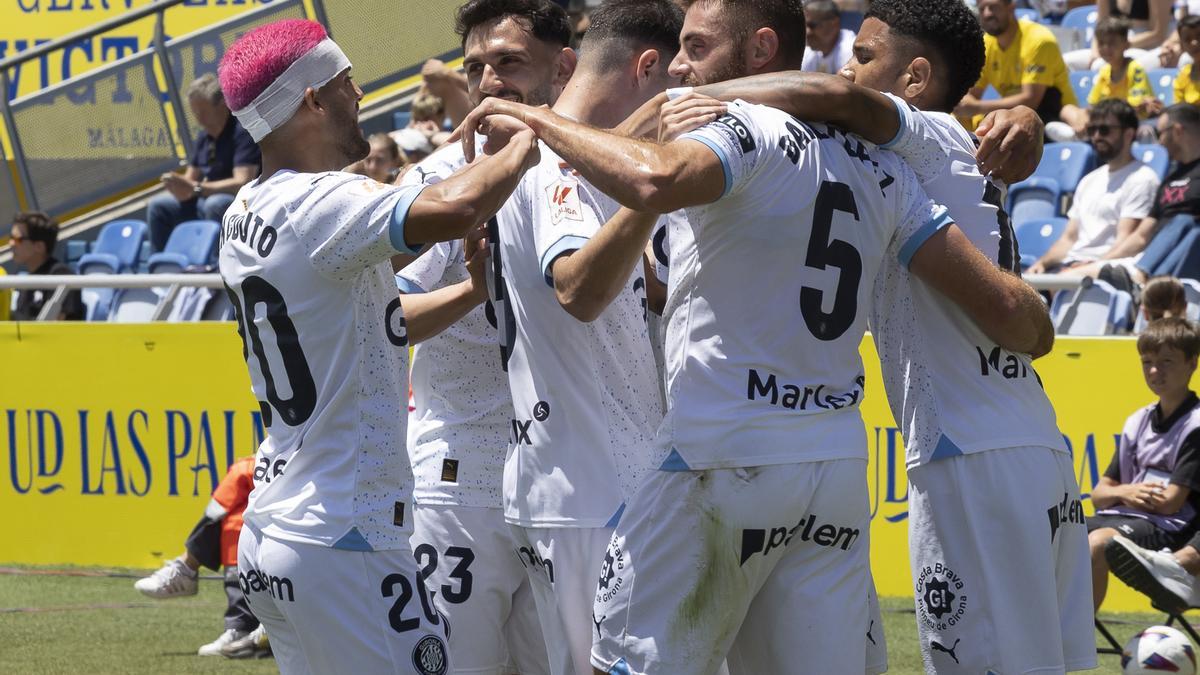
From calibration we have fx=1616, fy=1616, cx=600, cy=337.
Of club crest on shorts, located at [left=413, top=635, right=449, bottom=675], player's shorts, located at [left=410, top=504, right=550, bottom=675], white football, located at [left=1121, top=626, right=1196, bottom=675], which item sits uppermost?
club crest on shorts, located at [left=413, top=635, right=449, bottom=675]

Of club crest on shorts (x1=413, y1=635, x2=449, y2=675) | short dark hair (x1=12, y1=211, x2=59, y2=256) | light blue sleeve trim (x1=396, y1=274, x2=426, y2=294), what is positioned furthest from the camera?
short dark hair (x1=12, y1=211, x2=59, y2=256)

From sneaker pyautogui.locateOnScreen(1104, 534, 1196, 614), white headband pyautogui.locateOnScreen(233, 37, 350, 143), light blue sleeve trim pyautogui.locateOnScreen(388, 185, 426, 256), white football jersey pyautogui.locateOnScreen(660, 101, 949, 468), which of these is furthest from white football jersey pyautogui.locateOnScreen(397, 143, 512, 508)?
sneaker pyautogui.locateOnScreen(1104, 534, 1196, 614)

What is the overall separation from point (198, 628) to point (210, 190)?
5.41 m

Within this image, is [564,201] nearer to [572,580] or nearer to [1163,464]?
[572,580]

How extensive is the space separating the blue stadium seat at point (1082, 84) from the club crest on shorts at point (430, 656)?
→ 11538mm

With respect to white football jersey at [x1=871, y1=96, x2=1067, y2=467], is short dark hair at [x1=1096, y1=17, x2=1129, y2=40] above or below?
below

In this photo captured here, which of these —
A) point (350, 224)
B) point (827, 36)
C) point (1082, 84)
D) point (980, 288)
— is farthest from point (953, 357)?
point (1082, 84)

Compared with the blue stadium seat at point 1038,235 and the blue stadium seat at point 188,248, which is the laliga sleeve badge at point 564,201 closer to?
the blue stadium seat at point 1038,235

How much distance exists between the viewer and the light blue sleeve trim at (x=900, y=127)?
384 cm

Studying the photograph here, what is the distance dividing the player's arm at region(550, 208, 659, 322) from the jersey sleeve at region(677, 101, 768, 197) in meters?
0.28

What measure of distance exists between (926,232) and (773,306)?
53 cm

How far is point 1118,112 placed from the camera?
36.6 feet

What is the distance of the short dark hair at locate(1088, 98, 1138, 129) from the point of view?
1113 centimetres

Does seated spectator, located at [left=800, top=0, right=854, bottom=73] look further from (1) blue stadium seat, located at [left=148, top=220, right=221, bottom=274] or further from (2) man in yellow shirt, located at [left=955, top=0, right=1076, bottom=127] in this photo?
(1) blue stadium seat, located at [left=148, top=220, right=221, bottom=274]
